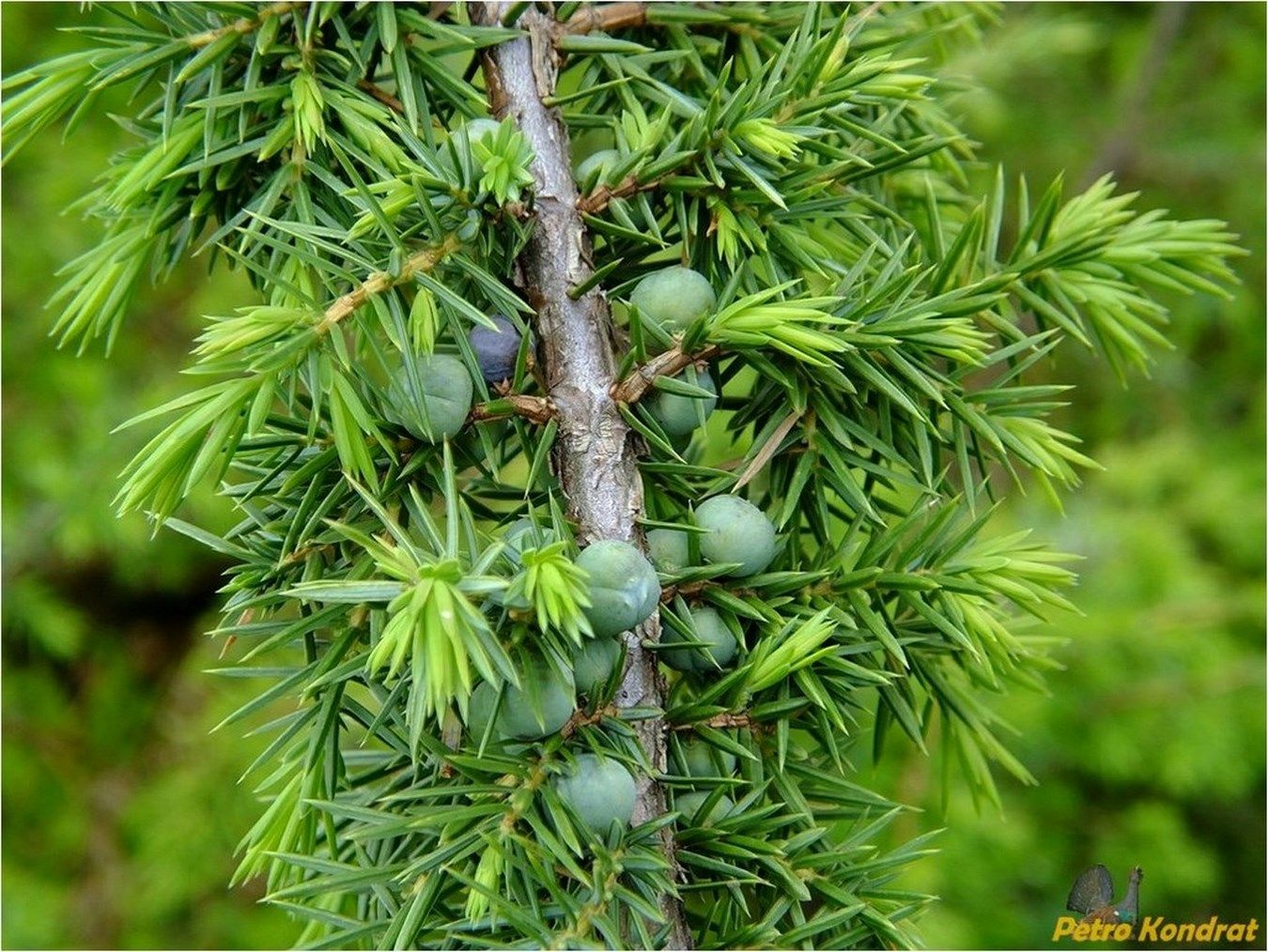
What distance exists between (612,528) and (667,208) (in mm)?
183

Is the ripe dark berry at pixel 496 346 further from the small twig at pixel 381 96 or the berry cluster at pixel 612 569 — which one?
the small twig at pixel 381 96

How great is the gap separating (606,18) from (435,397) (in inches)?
10.0

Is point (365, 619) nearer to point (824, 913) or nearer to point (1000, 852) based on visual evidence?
point (824, 913)

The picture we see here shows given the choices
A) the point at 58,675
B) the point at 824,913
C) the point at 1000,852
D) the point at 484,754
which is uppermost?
the point at 484,754

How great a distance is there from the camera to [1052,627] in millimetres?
1746

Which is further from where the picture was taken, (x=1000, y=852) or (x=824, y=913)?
(x=1000, y=852)

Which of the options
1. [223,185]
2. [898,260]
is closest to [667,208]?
[898,260]

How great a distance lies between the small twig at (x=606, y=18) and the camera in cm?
67

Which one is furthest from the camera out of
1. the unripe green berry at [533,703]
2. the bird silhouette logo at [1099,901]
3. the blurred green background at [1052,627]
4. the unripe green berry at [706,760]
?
the blurred green background at [1052,627]

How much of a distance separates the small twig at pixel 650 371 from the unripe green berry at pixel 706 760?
0.18 meters

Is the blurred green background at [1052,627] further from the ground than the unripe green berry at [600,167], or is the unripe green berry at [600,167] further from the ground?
the unripe green berry at [600,167]

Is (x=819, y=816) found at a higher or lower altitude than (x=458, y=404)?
lower

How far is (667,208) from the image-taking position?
663 mm

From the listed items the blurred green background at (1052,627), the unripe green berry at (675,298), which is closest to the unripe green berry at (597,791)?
the unripe green berry at (675,298)
